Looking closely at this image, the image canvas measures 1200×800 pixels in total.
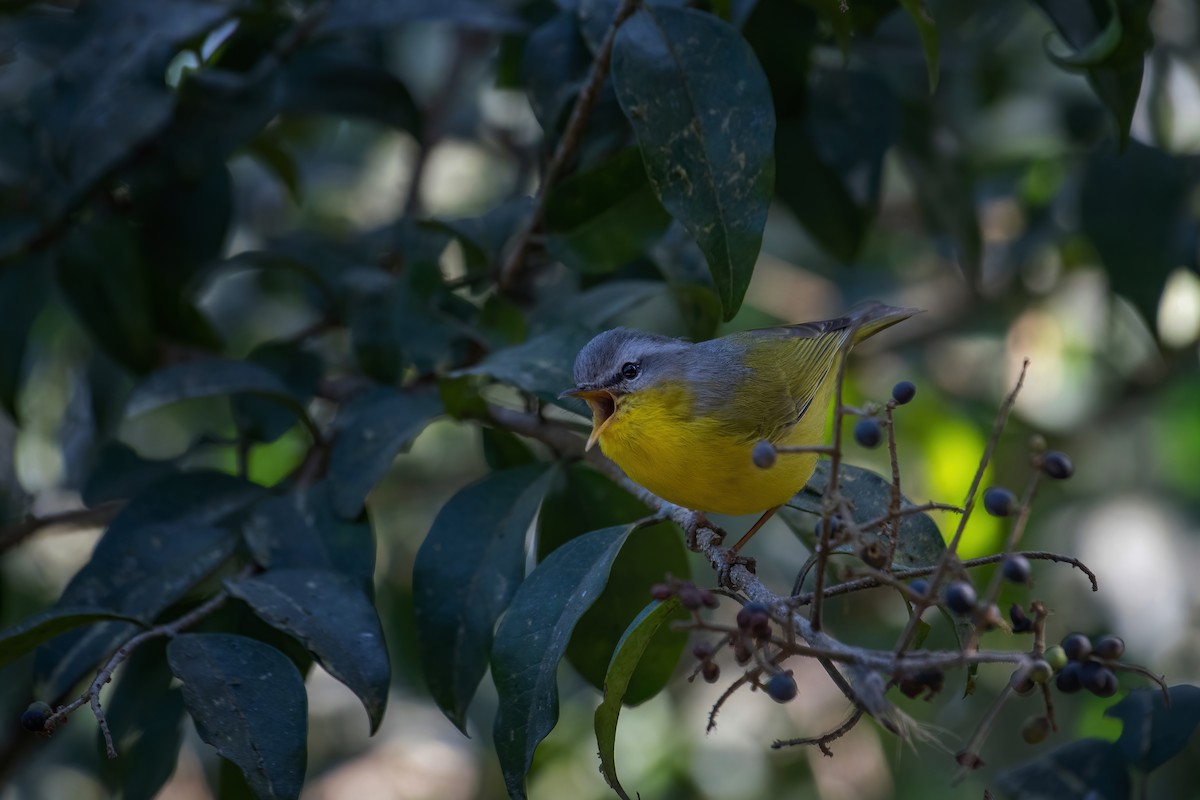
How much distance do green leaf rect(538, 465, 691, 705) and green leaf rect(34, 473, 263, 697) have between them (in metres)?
0.65

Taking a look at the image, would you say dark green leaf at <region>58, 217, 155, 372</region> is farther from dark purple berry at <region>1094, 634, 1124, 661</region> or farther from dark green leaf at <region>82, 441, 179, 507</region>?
dark purple berry at <region>1094, 634, 1124, 661</region>

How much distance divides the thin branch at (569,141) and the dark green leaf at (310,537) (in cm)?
66

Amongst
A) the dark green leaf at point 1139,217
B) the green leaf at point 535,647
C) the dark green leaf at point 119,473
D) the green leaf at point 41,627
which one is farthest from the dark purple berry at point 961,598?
the dark green leaf at point 119,473

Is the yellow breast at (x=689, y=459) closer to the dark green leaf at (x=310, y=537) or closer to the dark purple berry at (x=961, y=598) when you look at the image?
the dark green leaf at (x=310, y=537)

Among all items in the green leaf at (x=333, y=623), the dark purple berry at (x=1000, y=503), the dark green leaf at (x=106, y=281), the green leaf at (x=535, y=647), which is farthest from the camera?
the dark green leaf at (x=106, y=281)

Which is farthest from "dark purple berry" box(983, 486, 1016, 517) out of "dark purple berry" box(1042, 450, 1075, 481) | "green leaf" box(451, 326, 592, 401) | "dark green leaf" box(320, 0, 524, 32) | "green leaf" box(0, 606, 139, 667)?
"dark green leaf" box(320, 0, 524, 32)

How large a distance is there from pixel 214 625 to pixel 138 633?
0.13m

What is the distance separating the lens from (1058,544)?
12.3 ft

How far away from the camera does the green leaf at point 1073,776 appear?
1390 mm

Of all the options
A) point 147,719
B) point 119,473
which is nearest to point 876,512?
point 147,719

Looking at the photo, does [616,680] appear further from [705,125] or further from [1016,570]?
[705,125]

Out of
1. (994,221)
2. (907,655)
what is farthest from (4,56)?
(994,221)

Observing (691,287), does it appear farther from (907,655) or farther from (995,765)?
(995,765)

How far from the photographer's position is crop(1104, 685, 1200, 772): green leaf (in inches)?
55.0
